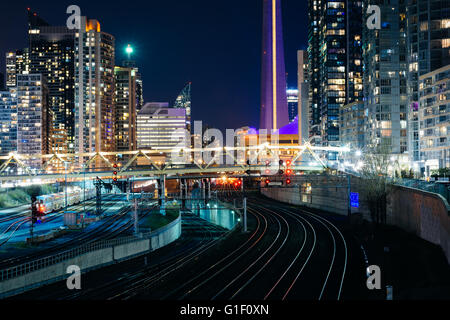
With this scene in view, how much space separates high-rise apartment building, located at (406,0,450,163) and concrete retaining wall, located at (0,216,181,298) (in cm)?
6785

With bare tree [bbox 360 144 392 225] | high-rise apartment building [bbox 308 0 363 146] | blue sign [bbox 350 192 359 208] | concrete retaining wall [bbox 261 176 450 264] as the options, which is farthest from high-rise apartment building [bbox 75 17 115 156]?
bare tree [bbox 360 144 392 225]

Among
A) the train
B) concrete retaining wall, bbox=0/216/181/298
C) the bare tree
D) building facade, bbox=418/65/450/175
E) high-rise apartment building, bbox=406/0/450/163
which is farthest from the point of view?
high-rise apartment building, bbox=406/0/450/163

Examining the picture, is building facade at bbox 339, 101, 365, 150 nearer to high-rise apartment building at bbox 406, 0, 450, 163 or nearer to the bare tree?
high-rise apartment building at bbox 406, 0, 450, 163

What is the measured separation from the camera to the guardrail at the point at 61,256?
2681 cm

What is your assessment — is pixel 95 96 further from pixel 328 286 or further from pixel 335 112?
pixel 328 286

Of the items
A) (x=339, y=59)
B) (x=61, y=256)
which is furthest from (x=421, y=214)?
(x=339, y=59)

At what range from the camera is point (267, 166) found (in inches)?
2633

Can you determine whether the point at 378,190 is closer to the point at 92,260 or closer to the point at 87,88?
the point at 92,260

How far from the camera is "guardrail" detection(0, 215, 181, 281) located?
26.8 m

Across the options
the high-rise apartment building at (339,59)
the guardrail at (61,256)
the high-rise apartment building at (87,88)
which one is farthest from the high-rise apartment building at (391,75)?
the high-rise apartment building at (87,88)

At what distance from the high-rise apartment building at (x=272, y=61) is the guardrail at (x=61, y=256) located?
15153 cm

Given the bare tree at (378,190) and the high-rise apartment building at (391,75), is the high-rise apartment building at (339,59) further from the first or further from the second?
the bare tree at (378,190)

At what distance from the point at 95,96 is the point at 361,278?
605ft

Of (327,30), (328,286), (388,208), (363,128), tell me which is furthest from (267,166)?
(327,30)
